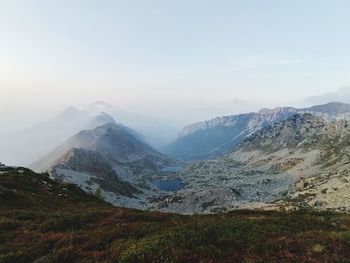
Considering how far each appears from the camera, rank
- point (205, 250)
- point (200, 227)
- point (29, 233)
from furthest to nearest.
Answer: point (29, 233) < point (200, 227) < point (205, 250)

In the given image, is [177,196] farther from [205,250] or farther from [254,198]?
[205,250]

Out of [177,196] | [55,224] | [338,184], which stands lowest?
[177,196]

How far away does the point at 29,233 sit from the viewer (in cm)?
2452

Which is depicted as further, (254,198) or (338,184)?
(254,198)

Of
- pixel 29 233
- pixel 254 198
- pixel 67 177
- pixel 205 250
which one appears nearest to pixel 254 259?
pixel 205 250

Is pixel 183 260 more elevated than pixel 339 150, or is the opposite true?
pixel 183 260

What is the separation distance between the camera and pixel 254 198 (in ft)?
331

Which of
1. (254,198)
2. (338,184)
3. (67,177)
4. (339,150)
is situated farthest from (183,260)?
(339,150)

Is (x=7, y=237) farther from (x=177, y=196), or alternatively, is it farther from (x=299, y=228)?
(x=177, y=196)

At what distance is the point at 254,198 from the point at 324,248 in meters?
85.9

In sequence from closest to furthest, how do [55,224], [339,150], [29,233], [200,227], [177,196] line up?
1. [200,227]
2. [29,233]
3. [55,224]
4. [177,196]
5. [339,150]

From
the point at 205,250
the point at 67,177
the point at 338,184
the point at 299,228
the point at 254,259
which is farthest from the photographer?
A: the point at 67,177

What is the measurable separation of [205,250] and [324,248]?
18.4 ft

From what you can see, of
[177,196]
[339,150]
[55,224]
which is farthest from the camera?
[339,150]
